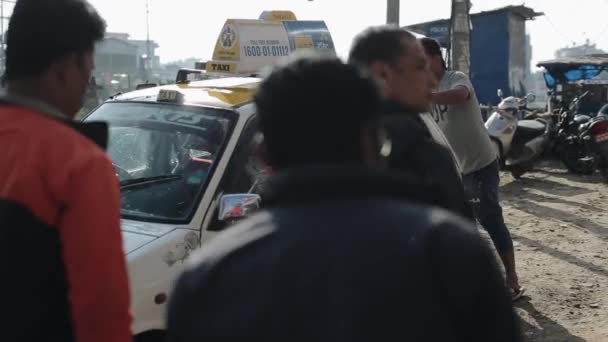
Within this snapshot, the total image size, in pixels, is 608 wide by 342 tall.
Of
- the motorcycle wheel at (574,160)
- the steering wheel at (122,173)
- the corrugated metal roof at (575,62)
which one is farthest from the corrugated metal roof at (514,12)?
the steering wheel at (122,173)

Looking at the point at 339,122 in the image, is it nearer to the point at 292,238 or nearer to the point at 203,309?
the point at 292,238

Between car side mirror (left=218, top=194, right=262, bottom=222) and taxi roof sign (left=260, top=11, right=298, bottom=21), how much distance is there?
4.91 meters

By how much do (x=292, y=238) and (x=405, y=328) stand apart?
0.24m

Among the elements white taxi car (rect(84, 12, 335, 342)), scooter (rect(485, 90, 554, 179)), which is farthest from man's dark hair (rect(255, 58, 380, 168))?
scooter (rect(485, 90, 554, 179))

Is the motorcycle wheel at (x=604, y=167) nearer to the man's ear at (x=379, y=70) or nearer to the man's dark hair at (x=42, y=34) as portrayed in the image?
the man's ear at (x=379, y=70)

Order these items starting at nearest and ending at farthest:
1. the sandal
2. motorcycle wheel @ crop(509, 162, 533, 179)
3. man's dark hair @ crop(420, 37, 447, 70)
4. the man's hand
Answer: man's dark hair @ crop(420, 37, 447, 70) → the man's hand → the sandal → motorcycle wheel @ crop(509, 162, 533, 179)

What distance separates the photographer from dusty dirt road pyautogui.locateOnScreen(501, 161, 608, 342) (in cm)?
530

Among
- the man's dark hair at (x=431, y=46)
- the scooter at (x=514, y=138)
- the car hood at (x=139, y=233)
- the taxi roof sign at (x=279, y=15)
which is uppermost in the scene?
the taxi roof sign at (x=279, y=15)

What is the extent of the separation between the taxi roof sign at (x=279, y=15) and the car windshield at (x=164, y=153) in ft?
12.7

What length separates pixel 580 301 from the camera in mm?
5773

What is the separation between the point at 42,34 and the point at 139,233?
61.2 inches

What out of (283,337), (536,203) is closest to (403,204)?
(283,337)

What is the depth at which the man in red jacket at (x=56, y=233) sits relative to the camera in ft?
5.96

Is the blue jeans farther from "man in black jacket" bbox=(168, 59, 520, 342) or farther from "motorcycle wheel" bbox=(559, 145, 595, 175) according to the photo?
"motorcycle wheel" bbox=(559, 145, 595, 175)
